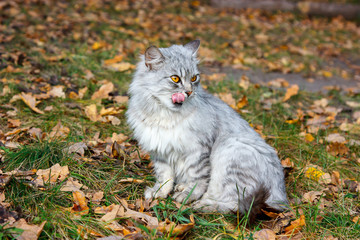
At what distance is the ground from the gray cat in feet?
0.70

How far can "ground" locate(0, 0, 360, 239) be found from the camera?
2.83 m

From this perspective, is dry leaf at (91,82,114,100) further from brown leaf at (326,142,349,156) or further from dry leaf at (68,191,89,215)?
Result: brown leaf at (326,142,349,156)

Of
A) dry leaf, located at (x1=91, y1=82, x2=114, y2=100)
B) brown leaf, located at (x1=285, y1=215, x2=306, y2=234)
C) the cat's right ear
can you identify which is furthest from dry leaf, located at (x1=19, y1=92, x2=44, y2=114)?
brown leaf, located at (x1=285, y1=215, x2=306, y2=234)

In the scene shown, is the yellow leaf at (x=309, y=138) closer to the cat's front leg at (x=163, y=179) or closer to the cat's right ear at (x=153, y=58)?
the cat's front leg at (x=163, y=179)

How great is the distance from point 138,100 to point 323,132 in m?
2.84

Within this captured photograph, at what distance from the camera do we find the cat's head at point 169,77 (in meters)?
3.19

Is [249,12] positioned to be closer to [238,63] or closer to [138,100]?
[238,63]

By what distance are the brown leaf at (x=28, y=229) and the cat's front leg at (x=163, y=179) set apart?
3.88 feet

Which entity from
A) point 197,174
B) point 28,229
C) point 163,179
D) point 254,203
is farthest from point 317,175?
point 28,229

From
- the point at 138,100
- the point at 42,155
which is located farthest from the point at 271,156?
the point at 42,155

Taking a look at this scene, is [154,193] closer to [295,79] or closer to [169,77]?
[169,77]

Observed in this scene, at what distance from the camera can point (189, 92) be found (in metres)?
3.20

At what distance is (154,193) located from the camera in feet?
10.9

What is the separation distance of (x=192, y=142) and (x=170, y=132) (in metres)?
0.24
